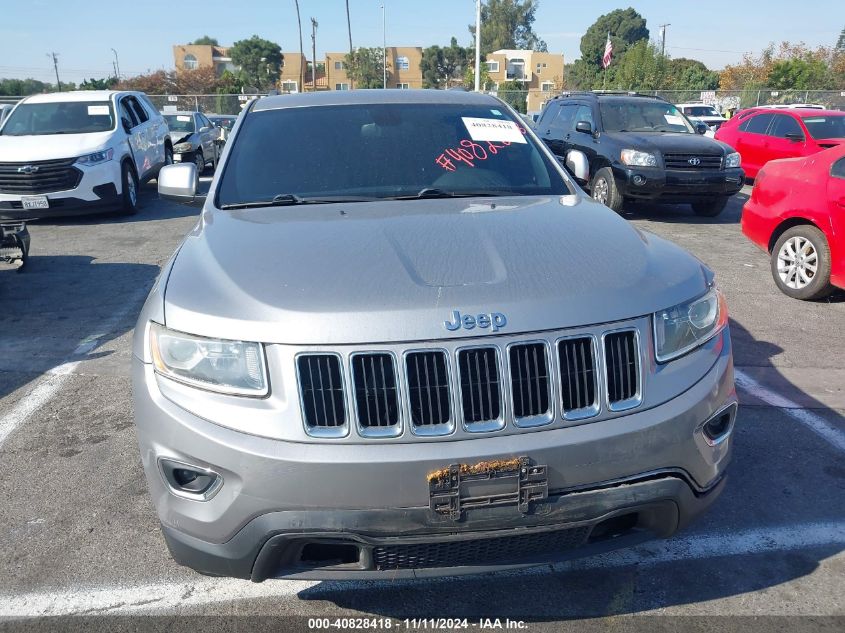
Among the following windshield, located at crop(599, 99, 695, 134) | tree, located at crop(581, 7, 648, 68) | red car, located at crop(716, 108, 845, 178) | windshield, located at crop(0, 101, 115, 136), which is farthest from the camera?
tree, located at crop(581, 7, 648, 68)

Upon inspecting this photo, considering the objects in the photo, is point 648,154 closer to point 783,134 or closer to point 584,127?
point 584,127

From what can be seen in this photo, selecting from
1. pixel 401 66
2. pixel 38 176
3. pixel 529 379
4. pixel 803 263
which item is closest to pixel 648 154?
pixel 803 263

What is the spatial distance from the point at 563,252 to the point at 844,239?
4595 mm

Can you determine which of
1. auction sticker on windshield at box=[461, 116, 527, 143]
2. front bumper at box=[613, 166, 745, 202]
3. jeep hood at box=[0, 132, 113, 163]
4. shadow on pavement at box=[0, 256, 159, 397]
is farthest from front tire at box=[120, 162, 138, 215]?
auction sticker on windshield at box=[461, 116, 527, 143]

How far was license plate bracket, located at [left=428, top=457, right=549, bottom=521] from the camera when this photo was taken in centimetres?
204

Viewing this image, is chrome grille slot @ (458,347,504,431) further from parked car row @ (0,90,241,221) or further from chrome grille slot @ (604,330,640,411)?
parked car row @ (0,90,241,221)

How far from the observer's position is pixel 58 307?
6582 mm

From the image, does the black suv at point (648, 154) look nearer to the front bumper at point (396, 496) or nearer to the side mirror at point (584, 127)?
the side mirror at point (584, 127)

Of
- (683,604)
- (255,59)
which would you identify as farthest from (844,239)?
(255,59)

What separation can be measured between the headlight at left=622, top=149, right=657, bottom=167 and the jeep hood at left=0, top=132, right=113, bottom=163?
797cm

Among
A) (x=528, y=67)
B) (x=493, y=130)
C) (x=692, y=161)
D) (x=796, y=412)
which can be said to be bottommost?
(x=796, y=412)

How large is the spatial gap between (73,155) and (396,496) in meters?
10.3

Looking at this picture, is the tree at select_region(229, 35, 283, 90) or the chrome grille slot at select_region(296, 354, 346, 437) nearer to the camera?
the chrome grille slot at select_region(296, 354, 346, 437)

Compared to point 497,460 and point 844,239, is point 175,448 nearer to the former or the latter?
point 497,460
